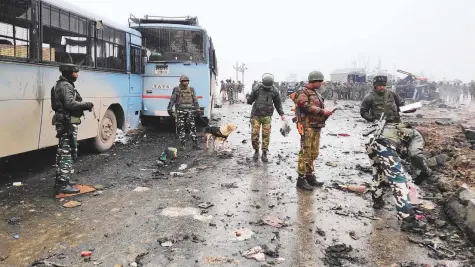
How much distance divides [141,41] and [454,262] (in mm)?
8595

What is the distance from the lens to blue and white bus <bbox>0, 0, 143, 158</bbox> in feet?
15.9

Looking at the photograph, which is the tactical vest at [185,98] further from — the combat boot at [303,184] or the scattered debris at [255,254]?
the scattered debris at [255,254]

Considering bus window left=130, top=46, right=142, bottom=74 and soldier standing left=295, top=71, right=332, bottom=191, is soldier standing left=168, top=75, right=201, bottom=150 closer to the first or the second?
bus window left=130, top=46, right=142, bottom=74

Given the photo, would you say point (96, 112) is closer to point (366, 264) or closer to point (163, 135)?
point (163, 135)

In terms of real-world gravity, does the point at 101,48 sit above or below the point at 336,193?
above

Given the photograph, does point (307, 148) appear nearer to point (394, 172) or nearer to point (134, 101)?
point (394, 172)

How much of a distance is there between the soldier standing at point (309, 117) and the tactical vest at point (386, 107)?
74 centimetres

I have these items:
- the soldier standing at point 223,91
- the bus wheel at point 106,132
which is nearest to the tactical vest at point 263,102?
the bus wheel at point 106,132

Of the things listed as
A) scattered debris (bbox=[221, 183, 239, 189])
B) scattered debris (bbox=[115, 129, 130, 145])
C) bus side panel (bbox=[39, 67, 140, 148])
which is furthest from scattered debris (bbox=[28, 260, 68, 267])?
scattered debris (bbox=[115, 129, 130, 145])

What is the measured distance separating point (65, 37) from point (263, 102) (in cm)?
377

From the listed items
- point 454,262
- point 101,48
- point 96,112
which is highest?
point 101,48

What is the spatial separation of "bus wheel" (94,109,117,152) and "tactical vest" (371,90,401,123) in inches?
216

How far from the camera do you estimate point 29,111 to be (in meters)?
5.27

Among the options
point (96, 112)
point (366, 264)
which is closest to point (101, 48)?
point (96, 112)
